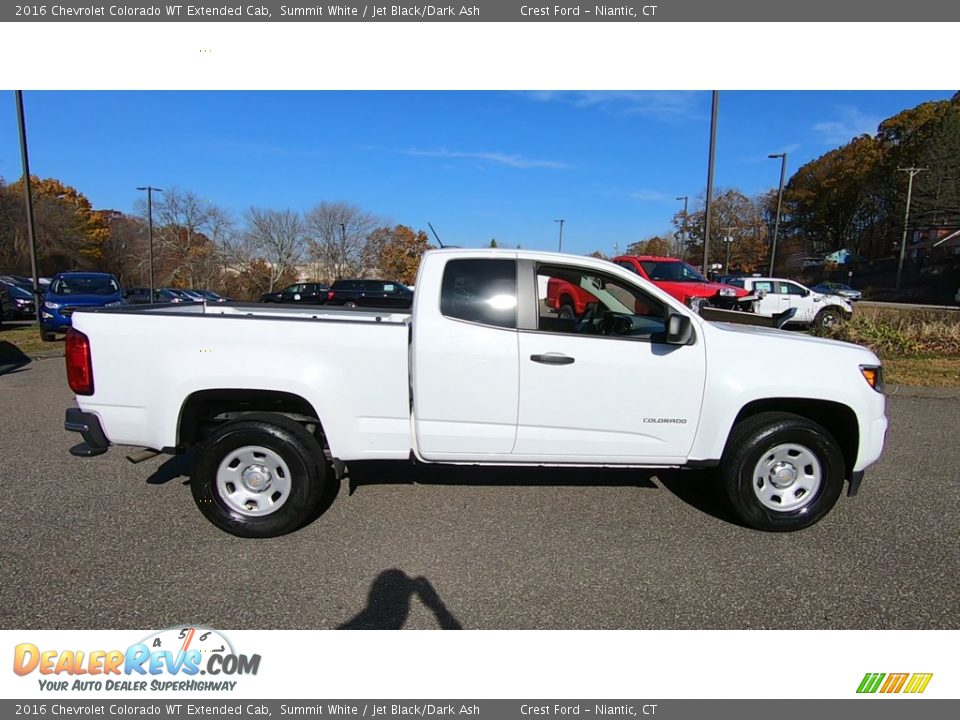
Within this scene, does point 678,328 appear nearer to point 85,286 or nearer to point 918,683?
point 918,683

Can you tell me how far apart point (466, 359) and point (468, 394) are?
0.24 meters

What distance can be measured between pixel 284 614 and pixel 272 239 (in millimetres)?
49038

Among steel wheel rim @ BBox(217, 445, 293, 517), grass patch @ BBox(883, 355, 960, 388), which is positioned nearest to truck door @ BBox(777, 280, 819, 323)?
grass patch @ BBox(883, 355, 960, 388)

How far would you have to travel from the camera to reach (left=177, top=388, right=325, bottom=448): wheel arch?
3.53 meters

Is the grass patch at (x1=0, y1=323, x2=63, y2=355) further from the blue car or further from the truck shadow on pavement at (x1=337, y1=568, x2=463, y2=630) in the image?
the truck shadow on pavement at (x1=337, y1=568, x2=463, y2=630)

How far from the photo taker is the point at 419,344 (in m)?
3.49

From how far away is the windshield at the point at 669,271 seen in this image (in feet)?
48.5

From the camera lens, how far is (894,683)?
98.1 inches

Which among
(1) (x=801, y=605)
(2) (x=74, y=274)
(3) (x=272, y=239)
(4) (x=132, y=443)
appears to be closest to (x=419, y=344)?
(4) (x=132, y=443)

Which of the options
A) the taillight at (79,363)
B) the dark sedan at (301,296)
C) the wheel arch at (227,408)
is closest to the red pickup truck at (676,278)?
the wheel arch at (227,408)

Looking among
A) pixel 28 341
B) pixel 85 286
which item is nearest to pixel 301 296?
pixel 85 286

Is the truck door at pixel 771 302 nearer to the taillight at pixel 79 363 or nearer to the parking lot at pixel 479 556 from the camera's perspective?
the parking lot at pixel 479 556

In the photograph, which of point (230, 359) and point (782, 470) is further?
point (782, 470)

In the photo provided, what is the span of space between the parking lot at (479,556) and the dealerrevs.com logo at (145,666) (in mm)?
155
